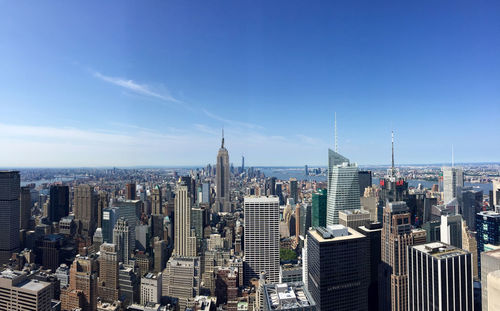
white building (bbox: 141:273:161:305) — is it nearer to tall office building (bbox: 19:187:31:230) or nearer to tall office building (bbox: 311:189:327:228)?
tall office building (bbox: 311:189:327:228)

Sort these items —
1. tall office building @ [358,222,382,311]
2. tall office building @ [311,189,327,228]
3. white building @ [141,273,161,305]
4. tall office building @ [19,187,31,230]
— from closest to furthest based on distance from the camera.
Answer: tall office building @ [358,222,382,311] → white building @ [141,273,161,305] → tall office building @ [19,187,31,230] → tall office building @ [311,189,327,228]

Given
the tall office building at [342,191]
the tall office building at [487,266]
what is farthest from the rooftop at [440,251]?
the tall office building at [342,191]

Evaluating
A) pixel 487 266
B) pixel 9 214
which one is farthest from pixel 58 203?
pixel 487 266

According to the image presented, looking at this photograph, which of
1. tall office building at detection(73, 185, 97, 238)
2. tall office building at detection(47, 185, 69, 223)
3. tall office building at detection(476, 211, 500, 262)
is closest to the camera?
tall office building at detection(476, 211, 500, 262)

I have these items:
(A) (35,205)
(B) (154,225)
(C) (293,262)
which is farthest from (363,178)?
(A) (35,205)

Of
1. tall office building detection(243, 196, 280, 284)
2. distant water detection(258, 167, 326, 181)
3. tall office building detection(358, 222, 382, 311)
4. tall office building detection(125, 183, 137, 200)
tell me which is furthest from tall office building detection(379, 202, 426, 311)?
distant water detection(258, 167, 326, 181)

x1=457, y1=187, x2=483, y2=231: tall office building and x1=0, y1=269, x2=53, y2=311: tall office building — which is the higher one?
x1=457, y1=187, x2=483, y2=231: tall office building

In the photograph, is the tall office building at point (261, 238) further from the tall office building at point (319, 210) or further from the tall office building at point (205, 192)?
the tall office building at point (205, 192)
